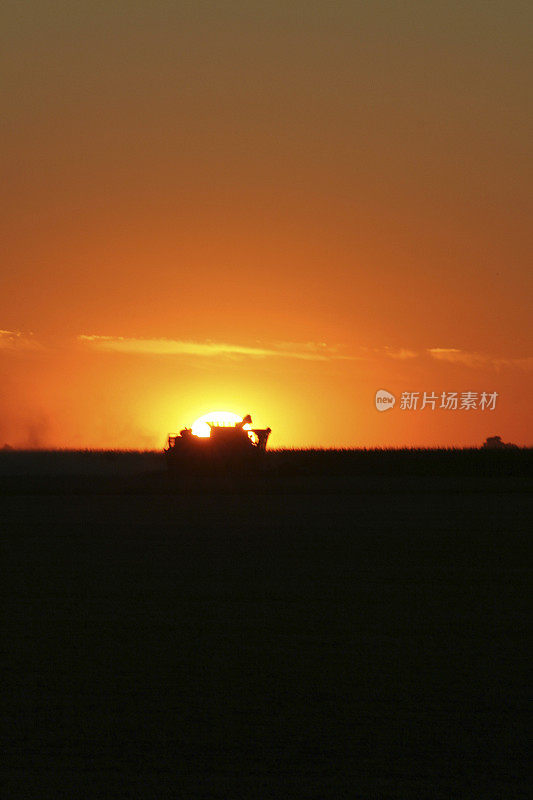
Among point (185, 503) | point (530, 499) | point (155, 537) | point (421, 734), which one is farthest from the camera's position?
point (530, 499)

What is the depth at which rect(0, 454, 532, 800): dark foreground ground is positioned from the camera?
6781 mm

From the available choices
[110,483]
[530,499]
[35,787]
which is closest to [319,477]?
[110,483]

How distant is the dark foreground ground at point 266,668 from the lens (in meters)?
6.78

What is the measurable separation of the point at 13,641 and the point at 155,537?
42.1 ft

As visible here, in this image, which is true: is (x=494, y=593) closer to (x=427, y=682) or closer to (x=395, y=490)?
(x=427, y=682)

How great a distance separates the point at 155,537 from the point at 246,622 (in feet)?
38.5

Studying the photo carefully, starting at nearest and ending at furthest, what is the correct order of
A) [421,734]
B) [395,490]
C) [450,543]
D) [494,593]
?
[421,734], [494,593], [450,543], [395,490]

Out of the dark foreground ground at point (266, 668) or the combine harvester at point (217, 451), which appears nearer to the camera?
the dark foreground ground at point (266, 668)

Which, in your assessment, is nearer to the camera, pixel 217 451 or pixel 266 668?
pixel 266 668

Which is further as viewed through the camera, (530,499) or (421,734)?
(530,499)

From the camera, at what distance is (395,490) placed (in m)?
46.8

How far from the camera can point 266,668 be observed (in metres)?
9.79

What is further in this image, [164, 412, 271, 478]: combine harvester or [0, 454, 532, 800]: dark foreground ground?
[164, 412, 271, 478]: combine harvester

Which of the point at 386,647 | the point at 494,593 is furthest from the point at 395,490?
the point at 386,647
